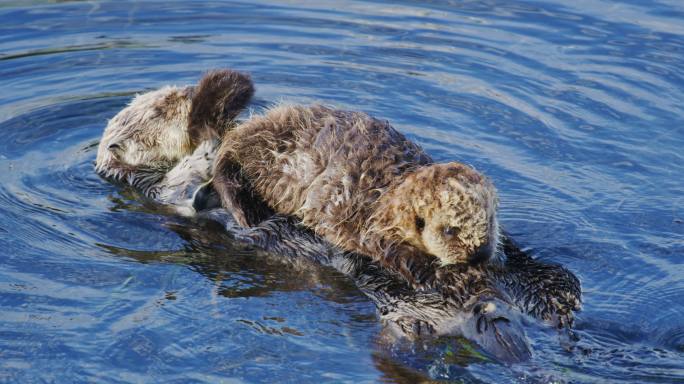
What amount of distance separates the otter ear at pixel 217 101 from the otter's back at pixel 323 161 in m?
0.32

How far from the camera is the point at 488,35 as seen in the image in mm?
9266

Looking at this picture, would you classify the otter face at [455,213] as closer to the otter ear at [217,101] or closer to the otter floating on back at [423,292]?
the otter floating on back at [423,292]

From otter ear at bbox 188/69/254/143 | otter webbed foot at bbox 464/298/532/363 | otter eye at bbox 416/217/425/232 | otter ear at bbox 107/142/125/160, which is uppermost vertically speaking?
otter ear at bbox 188/69/254/143

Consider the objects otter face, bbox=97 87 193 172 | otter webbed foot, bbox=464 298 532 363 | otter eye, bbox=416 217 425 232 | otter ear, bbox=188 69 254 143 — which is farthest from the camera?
otter face, bbox=97 87 193 172

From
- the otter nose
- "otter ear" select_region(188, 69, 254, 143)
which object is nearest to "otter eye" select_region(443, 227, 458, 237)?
the otter nose

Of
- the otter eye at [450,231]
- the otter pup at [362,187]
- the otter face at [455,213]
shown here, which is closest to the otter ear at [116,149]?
the otter pup at [362,187]

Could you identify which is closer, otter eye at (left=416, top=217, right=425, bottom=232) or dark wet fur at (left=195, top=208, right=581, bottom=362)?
dark wet fur at (left=195, top=208, right=581, bottom=362)

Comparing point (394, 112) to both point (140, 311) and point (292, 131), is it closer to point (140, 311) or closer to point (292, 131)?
point (292, 131)

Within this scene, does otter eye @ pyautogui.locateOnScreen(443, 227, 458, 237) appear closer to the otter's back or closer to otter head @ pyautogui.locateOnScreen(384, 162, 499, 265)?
otter head @ pyautogui.locateOnScreen(384, 162, 499, 265)

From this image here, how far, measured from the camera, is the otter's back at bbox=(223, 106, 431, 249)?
210 inches

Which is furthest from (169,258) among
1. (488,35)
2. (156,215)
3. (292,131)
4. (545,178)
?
(488,35)

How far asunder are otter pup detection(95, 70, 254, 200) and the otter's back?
0.34m

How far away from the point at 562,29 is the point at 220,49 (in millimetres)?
3434

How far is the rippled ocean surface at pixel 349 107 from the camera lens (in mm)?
4535
